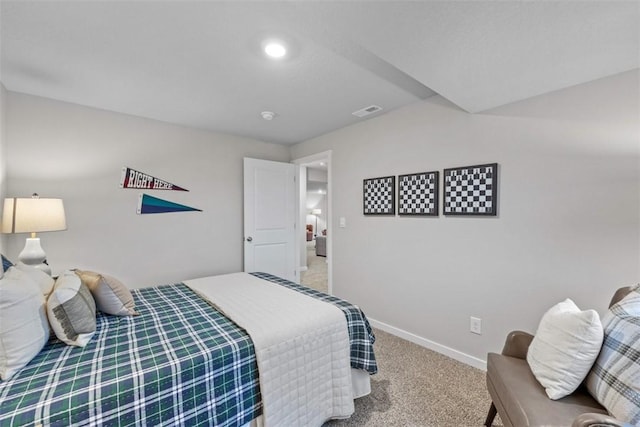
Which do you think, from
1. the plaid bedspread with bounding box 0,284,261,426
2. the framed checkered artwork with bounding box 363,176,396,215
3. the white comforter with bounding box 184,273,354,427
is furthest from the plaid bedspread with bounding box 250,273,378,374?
the framed checkered artwork with bounding box 363,176,396,215

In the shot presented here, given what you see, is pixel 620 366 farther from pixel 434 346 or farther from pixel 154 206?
pixel 154 206

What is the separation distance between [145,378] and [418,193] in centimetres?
242

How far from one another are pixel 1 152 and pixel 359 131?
10.7 ft

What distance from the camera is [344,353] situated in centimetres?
163

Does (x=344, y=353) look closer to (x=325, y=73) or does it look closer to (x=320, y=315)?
(x=320, y=315)

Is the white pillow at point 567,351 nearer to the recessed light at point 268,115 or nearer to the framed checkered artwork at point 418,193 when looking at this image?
the framed checkered artwork at point 418,193

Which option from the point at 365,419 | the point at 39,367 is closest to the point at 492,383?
the point at 365,419

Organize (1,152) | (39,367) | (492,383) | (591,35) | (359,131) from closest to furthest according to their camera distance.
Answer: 1. (39,367)
2. (591,35)
3. (492,383)
4. (1,152)
5. (359,131)

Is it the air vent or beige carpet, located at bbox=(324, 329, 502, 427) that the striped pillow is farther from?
the air vent

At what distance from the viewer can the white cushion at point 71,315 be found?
1.29m

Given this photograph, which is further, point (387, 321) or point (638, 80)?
point (387, 321)

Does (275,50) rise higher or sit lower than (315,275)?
higher

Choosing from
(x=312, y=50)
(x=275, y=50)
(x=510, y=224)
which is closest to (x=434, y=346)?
(x=510, y=224)

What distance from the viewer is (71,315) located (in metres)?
1.33
